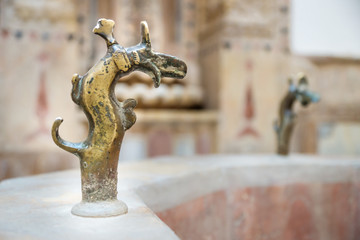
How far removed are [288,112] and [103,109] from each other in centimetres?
140

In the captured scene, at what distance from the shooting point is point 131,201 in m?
1.07

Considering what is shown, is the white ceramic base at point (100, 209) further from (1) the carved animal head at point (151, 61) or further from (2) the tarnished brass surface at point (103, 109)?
(1) the carved animal head at point (151, 61)

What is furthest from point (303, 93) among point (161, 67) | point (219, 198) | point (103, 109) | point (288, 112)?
point (103, 109)

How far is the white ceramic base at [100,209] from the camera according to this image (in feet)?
3.05

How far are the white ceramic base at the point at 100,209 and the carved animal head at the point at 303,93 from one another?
53.7 inches

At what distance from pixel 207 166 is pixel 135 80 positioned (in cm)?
173

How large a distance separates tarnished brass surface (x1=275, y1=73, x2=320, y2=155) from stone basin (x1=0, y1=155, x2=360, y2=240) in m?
0.11

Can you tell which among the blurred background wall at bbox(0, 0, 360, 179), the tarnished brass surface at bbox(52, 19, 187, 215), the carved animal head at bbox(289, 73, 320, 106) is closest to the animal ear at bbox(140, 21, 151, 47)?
the tarnished brass surface at bbox(52, 19, 187, 215)

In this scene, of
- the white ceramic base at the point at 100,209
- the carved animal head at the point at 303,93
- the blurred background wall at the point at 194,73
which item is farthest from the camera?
the blurred background wall at the point at 194,73

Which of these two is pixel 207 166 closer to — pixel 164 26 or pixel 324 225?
pixel 324 225

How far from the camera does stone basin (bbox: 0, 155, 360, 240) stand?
1.00 metres

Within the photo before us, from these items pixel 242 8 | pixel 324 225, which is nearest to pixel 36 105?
pixel 242 8

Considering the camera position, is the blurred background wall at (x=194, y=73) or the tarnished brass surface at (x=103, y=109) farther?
the blurred background wall at (x=194, y=73)

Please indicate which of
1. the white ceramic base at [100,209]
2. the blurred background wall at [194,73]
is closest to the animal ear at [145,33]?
the white ceramic base at [100,209]
